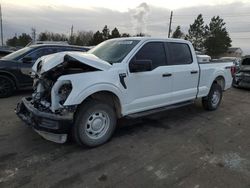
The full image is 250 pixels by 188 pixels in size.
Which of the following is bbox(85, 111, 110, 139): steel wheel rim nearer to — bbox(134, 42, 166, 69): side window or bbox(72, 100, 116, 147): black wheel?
bbox(72, 100, 116, 147): black wheel

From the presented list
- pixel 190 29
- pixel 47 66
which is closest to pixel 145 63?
pixel 47 66

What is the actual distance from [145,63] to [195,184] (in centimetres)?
212

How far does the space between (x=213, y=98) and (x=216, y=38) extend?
43.3 m

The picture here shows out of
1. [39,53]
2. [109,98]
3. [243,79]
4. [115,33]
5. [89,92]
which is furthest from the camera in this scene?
[115,33]

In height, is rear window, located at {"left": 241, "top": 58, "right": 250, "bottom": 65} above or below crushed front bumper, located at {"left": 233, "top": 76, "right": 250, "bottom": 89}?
above

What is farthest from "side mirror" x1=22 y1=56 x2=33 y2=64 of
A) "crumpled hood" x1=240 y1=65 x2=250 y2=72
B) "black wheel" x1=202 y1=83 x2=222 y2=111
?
"crumpled hood" x1=240 y1=65 x2=250 y2=72

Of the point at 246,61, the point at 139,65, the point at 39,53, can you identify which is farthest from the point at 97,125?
the point at 246,61

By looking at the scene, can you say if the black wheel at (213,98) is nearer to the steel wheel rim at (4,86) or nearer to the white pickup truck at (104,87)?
the white pickup truck at (104,87)

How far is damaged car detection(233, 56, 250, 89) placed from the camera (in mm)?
10664

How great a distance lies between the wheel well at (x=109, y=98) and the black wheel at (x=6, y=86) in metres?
4.54

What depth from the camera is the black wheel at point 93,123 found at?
380 centimetres

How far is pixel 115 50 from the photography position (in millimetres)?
4676

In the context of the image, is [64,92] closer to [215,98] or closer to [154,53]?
[154,53]

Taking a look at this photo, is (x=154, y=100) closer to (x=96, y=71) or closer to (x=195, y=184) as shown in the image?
(x=96, y=71)
